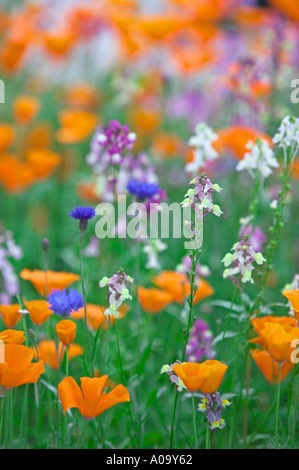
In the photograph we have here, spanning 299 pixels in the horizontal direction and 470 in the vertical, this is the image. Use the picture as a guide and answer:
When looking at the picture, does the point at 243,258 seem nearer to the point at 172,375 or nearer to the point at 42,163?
the point at 172,375

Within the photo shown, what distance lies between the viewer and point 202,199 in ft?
2.12

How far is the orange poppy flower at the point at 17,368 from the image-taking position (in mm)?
593

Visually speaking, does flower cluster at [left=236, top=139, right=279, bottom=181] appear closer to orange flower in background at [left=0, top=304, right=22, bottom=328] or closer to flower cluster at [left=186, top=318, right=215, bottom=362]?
flower cluster at [left=186, top=318, right=215, bottom=362]

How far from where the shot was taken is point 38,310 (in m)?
0.73

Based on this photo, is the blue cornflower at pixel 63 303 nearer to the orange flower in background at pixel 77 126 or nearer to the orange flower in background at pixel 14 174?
the orange flower in background at pixel 14 174

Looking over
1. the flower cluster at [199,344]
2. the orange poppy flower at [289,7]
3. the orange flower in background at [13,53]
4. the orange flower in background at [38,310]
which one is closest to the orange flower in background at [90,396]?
the orange flower in background at [38,310]

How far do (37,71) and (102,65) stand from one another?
0.38 m

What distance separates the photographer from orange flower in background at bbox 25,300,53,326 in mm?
720

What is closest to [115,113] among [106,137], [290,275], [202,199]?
[290,275]

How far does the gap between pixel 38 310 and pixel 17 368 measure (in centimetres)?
14

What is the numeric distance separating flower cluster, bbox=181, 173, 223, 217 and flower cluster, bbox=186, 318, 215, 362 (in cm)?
27

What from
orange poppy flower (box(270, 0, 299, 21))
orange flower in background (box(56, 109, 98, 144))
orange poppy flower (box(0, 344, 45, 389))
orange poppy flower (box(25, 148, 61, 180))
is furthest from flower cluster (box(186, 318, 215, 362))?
orange poppy flower (box(270, 0, 299, 21))

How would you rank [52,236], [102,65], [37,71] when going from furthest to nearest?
[102,65]
[37,71]
[52,236]
